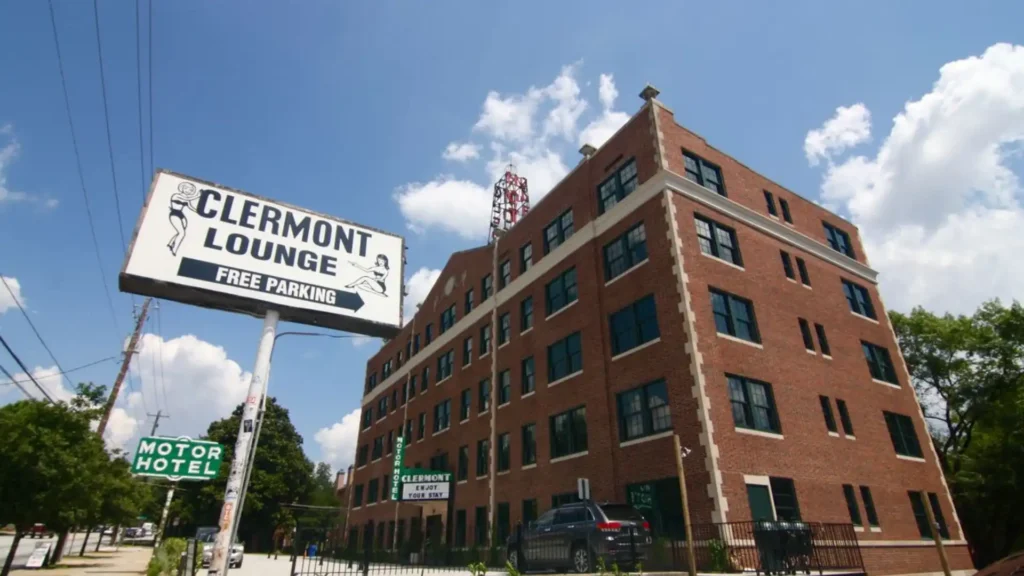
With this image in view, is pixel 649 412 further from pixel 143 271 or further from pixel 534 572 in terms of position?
pixel 143 271

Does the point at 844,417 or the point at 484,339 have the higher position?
the point at 484,339

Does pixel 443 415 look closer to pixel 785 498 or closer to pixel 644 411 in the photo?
pixel 644 411

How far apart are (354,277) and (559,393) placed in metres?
13.8

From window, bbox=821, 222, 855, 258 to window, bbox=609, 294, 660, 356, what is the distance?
1361 cm

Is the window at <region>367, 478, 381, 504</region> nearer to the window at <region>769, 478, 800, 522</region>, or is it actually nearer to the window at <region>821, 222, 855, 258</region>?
the window at <region>769, 478, 800, 522</region>

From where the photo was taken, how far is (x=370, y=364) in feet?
179

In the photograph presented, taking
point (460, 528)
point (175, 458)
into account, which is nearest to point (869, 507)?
point (460, 528)

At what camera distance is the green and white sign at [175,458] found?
31.8 feet

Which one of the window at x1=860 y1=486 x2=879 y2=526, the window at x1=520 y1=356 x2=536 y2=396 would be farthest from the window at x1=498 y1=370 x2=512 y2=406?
the window at x1=860 y1=486 x2=879 y2=526

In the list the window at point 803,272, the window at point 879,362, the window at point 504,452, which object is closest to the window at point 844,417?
the window at point 879,362

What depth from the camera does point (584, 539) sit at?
623 inches

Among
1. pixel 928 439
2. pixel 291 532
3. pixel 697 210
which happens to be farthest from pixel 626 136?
pixel 291 532

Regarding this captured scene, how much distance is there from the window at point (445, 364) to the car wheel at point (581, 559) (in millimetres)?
22400

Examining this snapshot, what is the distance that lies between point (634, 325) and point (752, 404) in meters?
5.23
